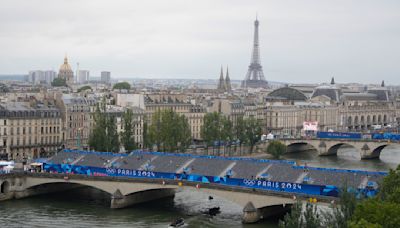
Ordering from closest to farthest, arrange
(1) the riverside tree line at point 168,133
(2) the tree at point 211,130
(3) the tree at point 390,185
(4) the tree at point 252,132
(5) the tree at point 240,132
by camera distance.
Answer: (3) the tree at point 390,185 < (1) the riverside tree line at point 168,133 < (2) the tree at point 211,130 < (5) the tree at point 240,132 < (4) the tree at point 252,132

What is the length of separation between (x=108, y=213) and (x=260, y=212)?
1048 cm

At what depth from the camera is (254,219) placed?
52.8 meters

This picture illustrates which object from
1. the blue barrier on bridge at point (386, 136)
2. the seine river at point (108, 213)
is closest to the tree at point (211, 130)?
the blue barrier on bridge at point (386, 136)

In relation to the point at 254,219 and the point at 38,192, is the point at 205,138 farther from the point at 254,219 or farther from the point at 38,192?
the point at 254,219

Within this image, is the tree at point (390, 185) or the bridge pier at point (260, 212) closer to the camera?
the tree at point (390, 185)

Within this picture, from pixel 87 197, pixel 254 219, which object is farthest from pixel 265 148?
pixel 254 219

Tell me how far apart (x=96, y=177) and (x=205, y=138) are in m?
33.9

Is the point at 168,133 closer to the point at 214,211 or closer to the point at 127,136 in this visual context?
the point at 127,136

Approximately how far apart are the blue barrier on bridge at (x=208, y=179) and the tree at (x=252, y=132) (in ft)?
124

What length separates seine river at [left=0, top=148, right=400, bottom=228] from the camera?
173 feet

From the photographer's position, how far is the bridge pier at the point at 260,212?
172 feet

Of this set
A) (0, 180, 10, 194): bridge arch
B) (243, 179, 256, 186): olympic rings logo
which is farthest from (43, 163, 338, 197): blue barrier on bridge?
(0, 180, 10, 194): bridge arch

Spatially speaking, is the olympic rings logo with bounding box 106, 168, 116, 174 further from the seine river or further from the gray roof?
the gray roof

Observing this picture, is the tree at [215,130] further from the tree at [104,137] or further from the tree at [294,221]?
the tree at [294,221]
